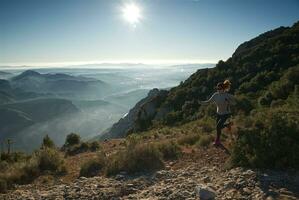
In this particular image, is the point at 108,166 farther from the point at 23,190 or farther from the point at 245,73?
the point at 245,73

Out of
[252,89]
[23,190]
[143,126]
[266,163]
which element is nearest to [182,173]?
[266,163]

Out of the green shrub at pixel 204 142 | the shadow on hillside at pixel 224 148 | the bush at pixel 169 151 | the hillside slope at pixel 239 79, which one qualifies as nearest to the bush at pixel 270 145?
the shadow on hillside at pixel 224 148

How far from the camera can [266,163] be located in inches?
331

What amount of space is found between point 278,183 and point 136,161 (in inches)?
175

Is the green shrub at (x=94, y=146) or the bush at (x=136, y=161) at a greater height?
the bush at (x=136, y=161)

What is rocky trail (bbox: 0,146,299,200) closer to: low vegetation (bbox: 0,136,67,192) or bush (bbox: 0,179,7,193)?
bush (bbox: 0,179,7,193)

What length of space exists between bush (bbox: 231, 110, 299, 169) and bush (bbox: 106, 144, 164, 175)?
8.75ft

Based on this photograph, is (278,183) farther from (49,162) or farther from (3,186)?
(49,162)

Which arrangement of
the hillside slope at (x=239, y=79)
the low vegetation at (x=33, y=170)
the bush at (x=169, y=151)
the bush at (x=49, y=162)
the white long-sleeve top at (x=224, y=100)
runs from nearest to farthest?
the low vegetation at (x=33, y=170)
the bush at (x=169, y=151)
the bush at (x=49, y=162)
the white long-sleeve top at (x=224, y=100)
the hillside slope at (x=239, y=79)

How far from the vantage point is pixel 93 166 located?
11.3 metres

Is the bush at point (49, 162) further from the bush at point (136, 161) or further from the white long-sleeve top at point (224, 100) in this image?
the white long-sleeve top at point (224, 100)

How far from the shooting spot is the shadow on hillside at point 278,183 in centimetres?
678

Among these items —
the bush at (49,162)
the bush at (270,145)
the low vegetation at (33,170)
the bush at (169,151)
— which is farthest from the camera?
the bush at (49,162)

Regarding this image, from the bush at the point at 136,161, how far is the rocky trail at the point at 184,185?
0.35m
